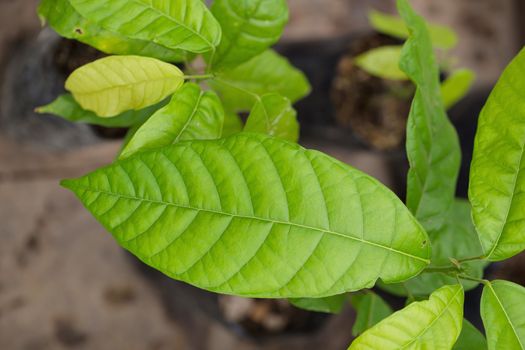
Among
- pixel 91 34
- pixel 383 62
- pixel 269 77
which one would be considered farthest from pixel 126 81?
pixel 383 62

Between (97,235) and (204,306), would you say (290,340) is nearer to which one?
(204,306)

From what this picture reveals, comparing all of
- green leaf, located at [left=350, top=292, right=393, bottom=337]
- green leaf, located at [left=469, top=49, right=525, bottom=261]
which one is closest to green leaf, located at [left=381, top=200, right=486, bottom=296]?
green leaf, located at [left=350, top=292, right=393, bottom=337]

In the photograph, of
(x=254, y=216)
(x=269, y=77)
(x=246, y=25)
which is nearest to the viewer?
(x=254, y=216)

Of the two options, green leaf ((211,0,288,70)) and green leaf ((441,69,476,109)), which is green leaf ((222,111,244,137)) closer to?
green leaf ((211,0,288,70))

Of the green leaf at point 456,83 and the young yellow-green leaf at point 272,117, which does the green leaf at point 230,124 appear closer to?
the young yellow-green leaf at point 272,117

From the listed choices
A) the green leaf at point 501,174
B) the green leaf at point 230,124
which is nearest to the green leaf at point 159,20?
the green leaf at point 230,124

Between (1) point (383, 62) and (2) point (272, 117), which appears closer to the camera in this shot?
(2) point (272, 117)

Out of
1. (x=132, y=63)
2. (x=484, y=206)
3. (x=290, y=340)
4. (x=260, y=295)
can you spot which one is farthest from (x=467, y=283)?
(x=290, y=340)

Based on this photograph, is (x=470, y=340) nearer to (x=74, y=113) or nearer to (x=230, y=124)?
(x=230, y=124)
